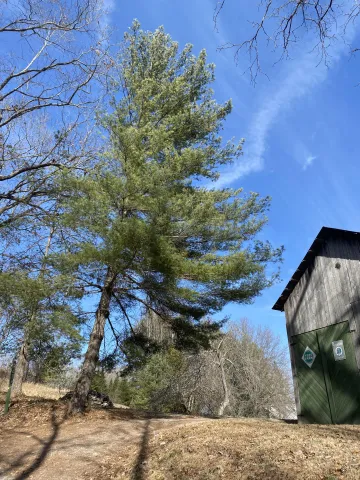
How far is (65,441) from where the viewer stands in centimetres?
716

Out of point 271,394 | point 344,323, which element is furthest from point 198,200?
point 271,394

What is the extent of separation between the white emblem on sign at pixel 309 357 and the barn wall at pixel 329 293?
0.58 meters

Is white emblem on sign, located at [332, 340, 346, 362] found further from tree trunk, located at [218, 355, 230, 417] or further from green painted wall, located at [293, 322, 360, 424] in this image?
tree trunk, located at [218, 355, 230, 417]

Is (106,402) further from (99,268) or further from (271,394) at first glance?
(271,394)

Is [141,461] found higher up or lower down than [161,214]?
lower down

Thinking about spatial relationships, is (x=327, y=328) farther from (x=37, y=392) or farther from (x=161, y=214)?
(x=37, y=392)

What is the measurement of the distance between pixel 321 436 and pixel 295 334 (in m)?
5.42

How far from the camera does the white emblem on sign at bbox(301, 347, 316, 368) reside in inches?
405

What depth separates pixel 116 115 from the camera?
10.8m

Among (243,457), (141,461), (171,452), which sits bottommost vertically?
(141,461)

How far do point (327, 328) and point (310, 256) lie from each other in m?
2.17

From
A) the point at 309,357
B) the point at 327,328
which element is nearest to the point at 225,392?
the point at 309,357

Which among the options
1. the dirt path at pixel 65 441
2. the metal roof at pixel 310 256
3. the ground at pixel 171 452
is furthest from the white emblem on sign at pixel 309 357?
the dirt path at pixel 65 441

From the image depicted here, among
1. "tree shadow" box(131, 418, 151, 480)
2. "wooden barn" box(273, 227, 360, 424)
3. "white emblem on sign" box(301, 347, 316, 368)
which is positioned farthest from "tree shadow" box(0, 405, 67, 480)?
"white emblem on sign" box(301, 347, 316, 368)
